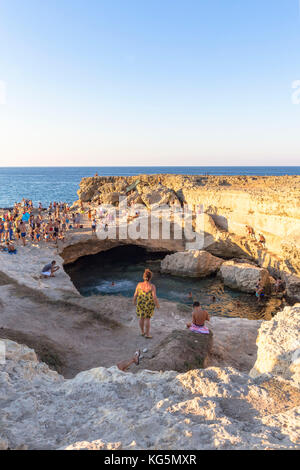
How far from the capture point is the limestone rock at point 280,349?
451 centimetres

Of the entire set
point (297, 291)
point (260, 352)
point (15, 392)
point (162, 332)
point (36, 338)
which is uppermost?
point (15, 392)

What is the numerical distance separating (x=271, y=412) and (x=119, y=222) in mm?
20526

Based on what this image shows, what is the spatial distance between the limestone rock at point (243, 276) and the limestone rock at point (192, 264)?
1.20 meters

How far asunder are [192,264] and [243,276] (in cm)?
325

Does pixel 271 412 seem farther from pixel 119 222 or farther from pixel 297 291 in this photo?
pixel 119 222

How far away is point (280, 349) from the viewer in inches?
193

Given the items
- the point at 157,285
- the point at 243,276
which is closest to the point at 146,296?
the point at 157,285

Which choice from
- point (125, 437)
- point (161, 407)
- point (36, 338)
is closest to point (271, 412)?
point (161, 407)

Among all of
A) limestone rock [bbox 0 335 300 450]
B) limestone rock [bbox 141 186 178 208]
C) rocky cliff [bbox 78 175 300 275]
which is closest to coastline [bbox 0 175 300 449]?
limestone rock [bbox 0 335 300 450]

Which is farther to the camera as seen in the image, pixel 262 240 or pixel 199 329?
pixel 262 240

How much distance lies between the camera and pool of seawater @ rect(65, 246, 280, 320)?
610 inches

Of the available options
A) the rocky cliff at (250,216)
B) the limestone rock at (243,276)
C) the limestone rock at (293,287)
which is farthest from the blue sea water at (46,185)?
the limestone rock at (293,287)

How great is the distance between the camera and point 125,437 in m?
2.66

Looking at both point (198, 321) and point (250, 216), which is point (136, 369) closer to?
point (198, 321)
